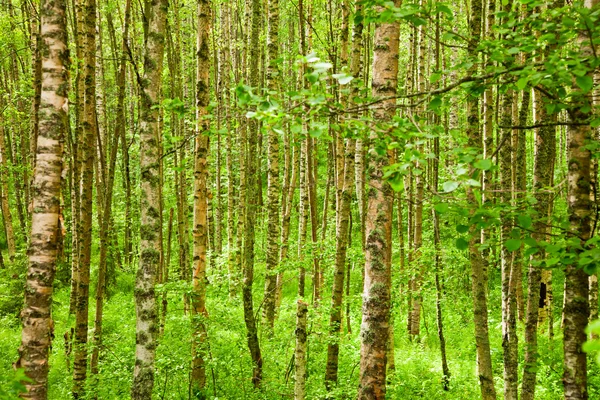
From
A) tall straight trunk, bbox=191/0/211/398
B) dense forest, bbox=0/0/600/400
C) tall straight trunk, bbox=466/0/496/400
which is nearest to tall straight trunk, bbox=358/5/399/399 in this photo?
dense forest, bbox=0/0/600/400

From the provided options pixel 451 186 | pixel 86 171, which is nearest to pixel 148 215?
pixel 86 171

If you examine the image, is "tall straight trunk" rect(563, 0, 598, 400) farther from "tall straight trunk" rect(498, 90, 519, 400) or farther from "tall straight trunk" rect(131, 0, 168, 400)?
"tall straight trunk" rect(131, 0, 168, 400)

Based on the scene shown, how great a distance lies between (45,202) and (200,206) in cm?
Result: 352

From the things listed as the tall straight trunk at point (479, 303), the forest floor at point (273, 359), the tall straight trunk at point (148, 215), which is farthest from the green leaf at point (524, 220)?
the forest floor at point (273, 359)

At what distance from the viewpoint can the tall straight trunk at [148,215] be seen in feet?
17.4

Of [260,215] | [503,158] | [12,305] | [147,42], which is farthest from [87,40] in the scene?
[260,215]

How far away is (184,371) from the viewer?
8805 millimetres

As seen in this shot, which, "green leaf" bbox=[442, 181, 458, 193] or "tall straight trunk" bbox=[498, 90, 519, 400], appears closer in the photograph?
"green leaf" bbox=[442, 181, 458, 193]

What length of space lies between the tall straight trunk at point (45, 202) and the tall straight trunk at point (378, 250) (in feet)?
10.6

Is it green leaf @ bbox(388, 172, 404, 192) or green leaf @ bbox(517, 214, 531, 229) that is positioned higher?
green leaf @ bbox(388, 172, 404, 192)

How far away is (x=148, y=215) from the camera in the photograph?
17.9ft

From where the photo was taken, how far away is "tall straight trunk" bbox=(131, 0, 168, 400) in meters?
5.31

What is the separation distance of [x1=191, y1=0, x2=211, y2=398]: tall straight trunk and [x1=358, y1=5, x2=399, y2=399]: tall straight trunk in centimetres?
396

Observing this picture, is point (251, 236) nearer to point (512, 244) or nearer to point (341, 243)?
point (341, 243)
